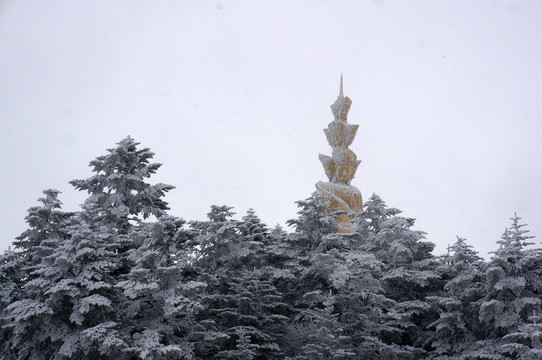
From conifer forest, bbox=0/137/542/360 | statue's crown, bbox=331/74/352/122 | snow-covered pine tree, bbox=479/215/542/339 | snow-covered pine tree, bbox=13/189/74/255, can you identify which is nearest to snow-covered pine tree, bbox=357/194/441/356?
conifer forest, bbox=0/137/542/360

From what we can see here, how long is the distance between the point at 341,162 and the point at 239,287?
10271 mm

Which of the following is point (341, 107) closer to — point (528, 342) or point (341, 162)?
point (341, 162)

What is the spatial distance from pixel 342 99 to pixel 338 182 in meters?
3.77

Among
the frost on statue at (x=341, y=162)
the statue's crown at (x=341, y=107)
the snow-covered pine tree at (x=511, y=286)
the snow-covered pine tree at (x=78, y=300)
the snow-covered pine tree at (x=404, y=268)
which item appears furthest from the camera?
the statue's crown at (x=341, y=107)

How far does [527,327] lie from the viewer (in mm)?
13078

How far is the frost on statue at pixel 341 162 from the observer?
23797mm

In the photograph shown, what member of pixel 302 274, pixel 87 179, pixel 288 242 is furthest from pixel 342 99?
pixel 87 179

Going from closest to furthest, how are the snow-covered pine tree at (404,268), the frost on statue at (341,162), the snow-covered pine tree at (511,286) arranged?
1. the snow-covered pine tree at (511,286)
2. the snow-covered pine tree at (404,268)
3. the frost on statue at (341,162)

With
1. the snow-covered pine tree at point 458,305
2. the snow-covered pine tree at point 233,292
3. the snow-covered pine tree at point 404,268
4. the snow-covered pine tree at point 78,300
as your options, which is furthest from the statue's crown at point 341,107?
the snow-covered pine tree at point 78,300

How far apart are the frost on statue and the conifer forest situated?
188 inches

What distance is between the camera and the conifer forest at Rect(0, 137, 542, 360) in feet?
43.1

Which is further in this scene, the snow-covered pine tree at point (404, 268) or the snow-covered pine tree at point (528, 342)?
the snow-covered pine tree at point (404, 268)

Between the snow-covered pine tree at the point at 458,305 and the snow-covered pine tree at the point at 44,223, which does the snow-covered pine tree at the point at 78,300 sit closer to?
the snow-covered pine tree at the point at 44,223

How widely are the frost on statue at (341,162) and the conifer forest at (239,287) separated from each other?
15.7 feet
